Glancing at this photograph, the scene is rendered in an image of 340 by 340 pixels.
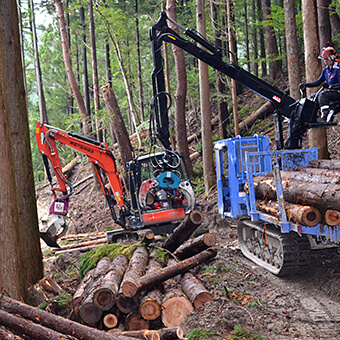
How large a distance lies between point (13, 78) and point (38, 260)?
3326 mm

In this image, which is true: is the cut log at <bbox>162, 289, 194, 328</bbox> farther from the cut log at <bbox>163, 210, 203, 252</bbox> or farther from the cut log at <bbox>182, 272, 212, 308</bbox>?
the cut log at <bbox>163, 210, 203, 252</bbox>

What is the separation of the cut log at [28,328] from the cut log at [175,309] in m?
1.51

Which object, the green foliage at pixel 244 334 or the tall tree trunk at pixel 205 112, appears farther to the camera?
the tall tree trunk at pixel 205 112

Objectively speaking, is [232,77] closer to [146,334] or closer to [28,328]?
[146,334]

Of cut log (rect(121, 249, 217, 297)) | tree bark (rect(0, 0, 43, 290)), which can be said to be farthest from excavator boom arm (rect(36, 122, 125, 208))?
cut log (rect(121, 249, 217, 297))

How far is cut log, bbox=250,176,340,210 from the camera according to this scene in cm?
539

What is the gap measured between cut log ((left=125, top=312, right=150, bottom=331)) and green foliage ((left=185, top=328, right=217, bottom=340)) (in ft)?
3.36

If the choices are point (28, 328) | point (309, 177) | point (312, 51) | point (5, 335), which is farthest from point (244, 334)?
point (312, 51)

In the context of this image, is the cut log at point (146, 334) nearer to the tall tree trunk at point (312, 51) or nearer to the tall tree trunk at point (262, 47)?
the tall tree trunk at point (312, 51)

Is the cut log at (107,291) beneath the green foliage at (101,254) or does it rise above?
above

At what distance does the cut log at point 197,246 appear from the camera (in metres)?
7.31

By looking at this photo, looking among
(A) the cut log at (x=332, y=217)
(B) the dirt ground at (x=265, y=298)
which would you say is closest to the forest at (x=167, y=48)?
(B) the dirt ground at (x=265, y=298)

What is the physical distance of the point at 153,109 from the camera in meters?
10.5

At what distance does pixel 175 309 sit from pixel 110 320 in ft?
3.27
